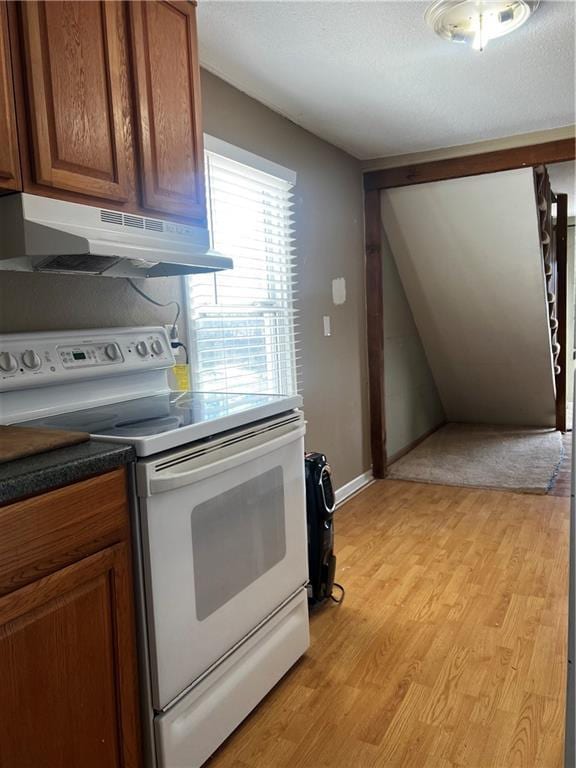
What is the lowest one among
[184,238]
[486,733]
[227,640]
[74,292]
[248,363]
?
[486,733]

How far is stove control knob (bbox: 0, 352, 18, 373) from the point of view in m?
1.53

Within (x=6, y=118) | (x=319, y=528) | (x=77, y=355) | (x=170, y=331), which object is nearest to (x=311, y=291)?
(x=170, y=331)

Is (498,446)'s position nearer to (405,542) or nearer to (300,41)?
(405,542)

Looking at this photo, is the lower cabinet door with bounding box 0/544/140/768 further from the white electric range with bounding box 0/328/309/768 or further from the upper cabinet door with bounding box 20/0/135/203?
the upper cabinet door with bounding box 20/0/135/203

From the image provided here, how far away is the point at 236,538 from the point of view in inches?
61.9

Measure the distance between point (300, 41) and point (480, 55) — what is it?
2.54ft

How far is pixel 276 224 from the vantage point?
2.93m

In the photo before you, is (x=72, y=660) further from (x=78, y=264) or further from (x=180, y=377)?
(x=180, y=377)

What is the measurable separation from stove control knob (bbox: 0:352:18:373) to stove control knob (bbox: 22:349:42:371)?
3 centimetres

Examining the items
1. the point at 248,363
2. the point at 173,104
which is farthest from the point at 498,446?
the point at 173,104

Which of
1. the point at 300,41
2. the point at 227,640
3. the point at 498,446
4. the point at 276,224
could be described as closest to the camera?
the point at 227,640

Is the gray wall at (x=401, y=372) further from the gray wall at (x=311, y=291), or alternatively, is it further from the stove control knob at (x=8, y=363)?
the stove control knob at (x=8, y=363)

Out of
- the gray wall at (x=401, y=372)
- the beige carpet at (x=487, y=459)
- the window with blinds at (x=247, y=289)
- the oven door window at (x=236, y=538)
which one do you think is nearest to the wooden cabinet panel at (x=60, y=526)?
the oven door window at (x=236, y=538)

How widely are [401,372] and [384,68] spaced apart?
280 cm
